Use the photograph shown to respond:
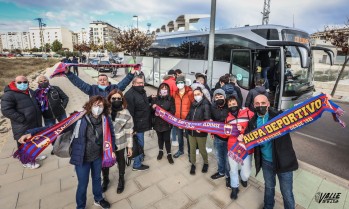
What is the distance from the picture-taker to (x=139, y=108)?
14.1 ft

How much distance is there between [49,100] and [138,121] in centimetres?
236

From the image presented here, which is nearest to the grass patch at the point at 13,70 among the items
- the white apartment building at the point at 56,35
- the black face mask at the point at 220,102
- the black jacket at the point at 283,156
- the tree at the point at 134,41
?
the tree at the point at 134,41

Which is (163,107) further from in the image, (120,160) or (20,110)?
(20,110)

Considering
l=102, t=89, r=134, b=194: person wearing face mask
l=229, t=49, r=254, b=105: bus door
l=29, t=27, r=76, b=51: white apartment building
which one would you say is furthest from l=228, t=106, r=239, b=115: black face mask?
l=29, t=27, r=76, b=51: white apartment building

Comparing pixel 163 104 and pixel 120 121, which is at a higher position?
pixel 163 104

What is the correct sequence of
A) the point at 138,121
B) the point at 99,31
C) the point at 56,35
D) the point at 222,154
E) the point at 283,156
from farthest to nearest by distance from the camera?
the point at 56,35, the point at 99,31, the point at 138,121, the point at 222,154, the point at 283,156

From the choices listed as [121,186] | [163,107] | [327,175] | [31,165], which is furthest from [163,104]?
[327,175]

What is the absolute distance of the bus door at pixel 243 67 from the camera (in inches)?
301

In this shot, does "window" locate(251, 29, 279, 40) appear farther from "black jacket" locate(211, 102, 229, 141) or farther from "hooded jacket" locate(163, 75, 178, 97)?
"black jacket" locate(211, 102, 229, 141)

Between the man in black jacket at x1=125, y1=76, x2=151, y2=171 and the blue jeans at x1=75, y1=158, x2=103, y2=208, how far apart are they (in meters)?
1.24

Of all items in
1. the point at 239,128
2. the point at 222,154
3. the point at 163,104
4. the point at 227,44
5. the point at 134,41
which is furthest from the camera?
the point at 134,41

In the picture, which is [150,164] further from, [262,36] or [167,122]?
[262,36]

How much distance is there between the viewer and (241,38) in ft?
26.5

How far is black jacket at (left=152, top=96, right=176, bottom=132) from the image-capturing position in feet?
15.0
